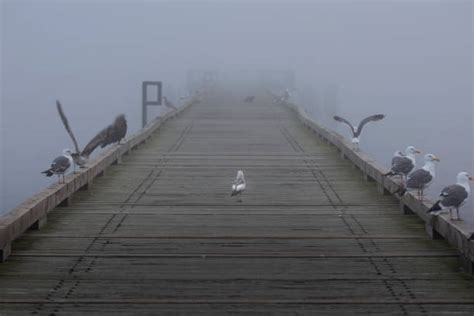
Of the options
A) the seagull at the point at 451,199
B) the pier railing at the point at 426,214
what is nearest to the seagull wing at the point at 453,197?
the seagull at the point at 451,199

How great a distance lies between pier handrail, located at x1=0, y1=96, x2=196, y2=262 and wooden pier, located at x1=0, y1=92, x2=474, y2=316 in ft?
0.10

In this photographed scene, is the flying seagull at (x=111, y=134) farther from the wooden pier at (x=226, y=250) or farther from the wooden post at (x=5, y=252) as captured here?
the wooden post at (x=5, y=252)

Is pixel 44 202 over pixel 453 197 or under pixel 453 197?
under

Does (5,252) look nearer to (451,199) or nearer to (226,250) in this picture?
(226,250)

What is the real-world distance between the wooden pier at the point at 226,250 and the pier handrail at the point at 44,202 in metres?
0.03

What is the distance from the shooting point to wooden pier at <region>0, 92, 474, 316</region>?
6.76m

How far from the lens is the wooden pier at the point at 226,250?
22.2 feet

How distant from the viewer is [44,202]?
29.9ft

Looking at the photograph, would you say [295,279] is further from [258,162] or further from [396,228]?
[258,162]

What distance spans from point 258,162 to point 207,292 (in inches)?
323

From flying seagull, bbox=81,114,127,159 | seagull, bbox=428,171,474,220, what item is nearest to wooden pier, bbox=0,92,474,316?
seagull, bbox=428,171,474,220

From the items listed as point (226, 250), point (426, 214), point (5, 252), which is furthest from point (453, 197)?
point (5, 252)

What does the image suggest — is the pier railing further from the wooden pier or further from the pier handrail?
the pier handrail

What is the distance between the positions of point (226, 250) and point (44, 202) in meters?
2.01
